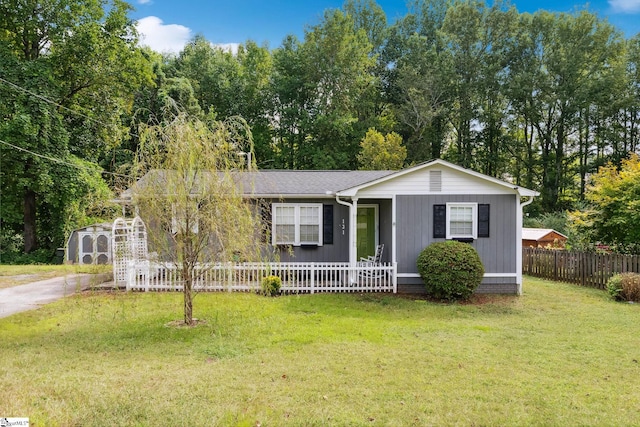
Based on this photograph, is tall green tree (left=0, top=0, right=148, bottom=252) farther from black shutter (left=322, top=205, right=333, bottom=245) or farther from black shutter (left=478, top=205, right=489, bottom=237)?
black shutter (left=478, top=205, right=489, bottom=237)

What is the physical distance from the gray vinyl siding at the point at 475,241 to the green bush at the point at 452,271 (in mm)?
857

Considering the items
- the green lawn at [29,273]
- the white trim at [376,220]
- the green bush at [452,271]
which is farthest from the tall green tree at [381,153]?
the green lawn at [29,273]

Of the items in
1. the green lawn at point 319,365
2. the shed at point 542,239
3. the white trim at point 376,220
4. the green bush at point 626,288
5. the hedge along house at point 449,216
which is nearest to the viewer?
the green lawn at point 319,365

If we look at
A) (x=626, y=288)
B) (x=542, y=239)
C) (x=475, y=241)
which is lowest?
(x=626, y=288)

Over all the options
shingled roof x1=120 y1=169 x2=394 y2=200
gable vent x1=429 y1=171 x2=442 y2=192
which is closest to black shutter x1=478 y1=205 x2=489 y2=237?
gable vent x1=429 y1=171 x2=442 y2=192

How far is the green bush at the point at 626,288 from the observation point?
1011cm

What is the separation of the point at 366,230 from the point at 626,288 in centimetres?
708

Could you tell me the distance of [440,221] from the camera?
11.0m

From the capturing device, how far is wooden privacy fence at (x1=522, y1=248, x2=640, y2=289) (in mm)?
11422

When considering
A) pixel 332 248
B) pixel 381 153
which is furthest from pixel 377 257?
pixel 381 153

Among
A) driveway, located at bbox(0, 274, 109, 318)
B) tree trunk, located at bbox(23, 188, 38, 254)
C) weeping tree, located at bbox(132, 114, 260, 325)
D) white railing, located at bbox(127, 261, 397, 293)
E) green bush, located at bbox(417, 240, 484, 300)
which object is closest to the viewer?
weeping tree, located at bbox(132, 114, 260, 325)

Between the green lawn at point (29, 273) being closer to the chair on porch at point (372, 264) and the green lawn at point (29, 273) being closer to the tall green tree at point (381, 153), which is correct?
the chair on porch at point (372, 264)

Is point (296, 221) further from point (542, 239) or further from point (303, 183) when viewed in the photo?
point (542, 239)

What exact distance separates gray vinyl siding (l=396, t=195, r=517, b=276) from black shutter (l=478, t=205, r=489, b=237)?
0.37 ft
